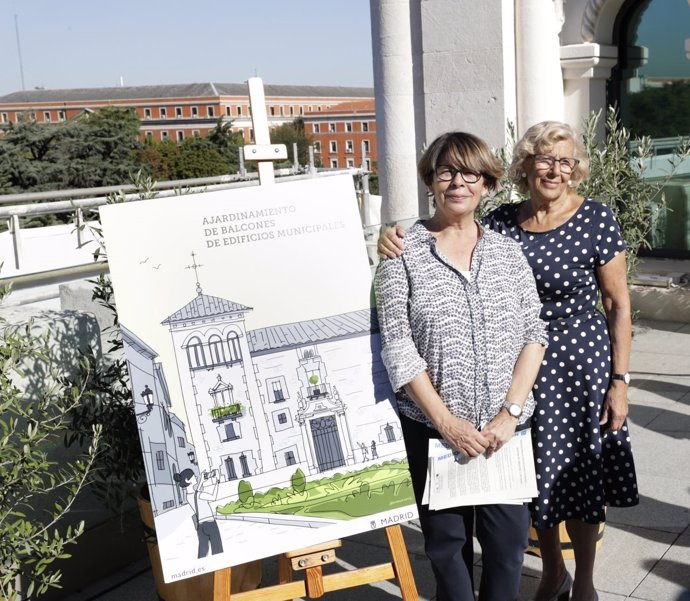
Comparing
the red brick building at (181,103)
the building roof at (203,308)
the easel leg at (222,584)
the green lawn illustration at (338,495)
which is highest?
the red brick building at (181,103)

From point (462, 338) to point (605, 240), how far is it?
2.16 feet

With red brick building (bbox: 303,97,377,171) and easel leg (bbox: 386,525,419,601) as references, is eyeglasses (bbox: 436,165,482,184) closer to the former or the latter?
easel leg (bbox: 386,525,419,601)

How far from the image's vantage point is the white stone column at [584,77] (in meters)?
8.02

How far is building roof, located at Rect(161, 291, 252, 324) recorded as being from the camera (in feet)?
9.16

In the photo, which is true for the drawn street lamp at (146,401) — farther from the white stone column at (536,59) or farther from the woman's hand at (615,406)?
→ the white stone column at (536,59)

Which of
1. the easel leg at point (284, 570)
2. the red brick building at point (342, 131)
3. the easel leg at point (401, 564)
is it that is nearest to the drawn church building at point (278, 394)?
the easel leg at point (401, 564)

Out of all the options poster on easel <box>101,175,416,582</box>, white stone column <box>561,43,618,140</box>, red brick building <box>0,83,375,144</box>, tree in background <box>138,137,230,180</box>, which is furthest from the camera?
red brick building <box>0,83,375,144</box>

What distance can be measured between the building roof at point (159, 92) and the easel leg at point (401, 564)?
131772mm

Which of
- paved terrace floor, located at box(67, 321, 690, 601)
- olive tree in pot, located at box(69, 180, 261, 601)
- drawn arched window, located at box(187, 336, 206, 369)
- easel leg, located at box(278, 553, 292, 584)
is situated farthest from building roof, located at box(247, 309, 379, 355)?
paved terrace floor, located at box(67, 321, 690, 601)

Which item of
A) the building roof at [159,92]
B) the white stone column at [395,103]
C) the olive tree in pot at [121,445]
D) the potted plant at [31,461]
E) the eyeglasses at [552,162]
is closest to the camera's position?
the potted plant at [31,461]

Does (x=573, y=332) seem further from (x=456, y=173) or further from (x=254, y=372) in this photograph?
(x=254, y=372)

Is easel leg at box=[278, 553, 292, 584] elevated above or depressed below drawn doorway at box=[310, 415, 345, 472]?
below

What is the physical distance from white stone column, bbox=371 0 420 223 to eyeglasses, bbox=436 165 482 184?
18.2 feet

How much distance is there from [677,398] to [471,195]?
3.76 m
